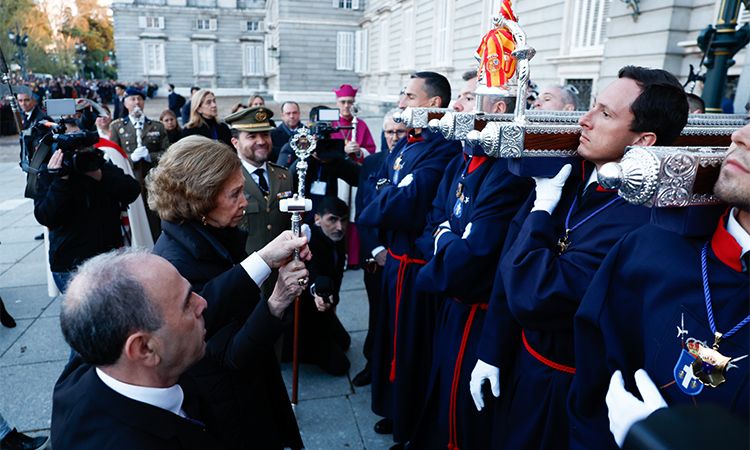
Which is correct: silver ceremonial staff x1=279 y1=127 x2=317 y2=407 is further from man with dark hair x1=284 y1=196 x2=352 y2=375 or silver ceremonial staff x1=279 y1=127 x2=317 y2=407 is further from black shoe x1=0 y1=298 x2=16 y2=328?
black shoe x1=0 y1=298 x2=16 y2=328

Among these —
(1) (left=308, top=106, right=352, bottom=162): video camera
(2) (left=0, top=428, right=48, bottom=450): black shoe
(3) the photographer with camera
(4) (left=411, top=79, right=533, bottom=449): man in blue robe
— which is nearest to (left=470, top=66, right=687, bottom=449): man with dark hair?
(4) (left=411, top=79, right=533, bottom=449): man in blue robe

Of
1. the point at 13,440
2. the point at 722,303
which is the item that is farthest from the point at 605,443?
the point at 13,440

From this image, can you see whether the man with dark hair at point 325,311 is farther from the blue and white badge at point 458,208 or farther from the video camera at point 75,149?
the video camera at point 75,149

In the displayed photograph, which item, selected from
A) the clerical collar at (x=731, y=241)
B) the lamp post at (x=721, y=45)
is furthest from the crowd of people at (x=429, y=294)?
the lamp post at (x=721, y=45)

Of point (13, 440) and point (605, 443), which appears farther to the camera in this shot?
point (13, 440)

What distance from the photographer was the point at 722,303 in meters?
1.27

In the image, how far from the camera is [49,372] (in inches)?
150

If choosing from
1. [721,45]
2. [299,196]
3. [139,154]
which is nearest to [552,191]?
[299,196]

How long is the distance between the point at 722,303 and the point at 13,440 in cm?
360

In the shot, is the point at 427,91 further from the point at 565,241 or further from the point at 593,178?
the point at 565,241

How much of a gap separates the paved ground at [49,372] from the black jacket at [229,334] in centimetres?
119

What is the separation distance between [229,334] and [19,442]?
1947mm

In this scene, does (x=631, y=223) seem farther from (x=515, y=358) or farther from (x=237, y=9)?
(x=237, y=9)

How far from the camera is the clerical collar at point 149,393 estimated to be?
4.29 ft
